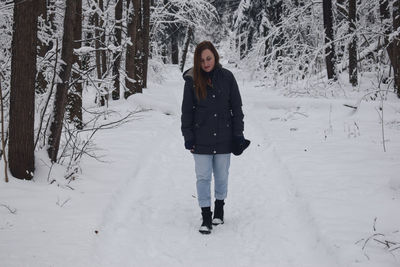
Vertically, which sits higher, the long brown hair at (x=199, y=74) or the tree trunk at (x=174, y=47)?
the tree trunk at (x=174, y=47)

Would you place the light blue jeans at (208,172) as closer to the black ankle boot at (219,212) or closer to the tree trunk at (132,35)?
the black ankle boot at (219,212)

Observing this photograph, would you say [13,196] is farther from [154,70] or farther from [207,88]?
[154,70]

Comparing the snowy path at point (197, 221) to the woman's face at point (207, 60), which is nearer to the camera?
the snowy path at point (197, 221)

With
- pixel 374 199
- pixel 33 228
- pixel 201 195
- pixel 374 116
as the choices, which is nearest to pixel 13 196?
pixel 33 228

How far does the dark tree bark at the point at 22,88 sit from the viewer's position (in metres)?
4.65

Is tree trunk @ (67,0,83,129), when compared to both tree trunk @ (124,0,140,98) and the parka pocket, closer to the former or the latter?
tree trunk @ (124,0,140,98)

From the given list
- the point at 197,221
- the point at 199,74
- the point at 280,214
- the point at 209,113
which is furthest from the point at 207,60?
the point at 280,214

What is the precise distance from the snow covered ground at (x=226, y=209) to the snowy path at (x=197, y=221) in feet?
0.05

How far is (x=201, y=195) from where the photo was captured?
4.46 m

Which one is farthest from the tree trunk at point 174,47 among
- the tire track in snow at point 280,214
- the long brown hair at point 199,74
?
the long brown hair at point 199,74

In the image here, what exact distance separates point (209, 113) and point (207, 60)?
58 cm

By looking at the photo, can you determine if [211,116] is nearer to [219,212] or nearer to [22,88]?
[219,212]

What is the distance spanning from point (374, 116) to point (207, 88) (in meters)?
6.79

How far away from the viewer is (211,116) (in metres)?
4.25
